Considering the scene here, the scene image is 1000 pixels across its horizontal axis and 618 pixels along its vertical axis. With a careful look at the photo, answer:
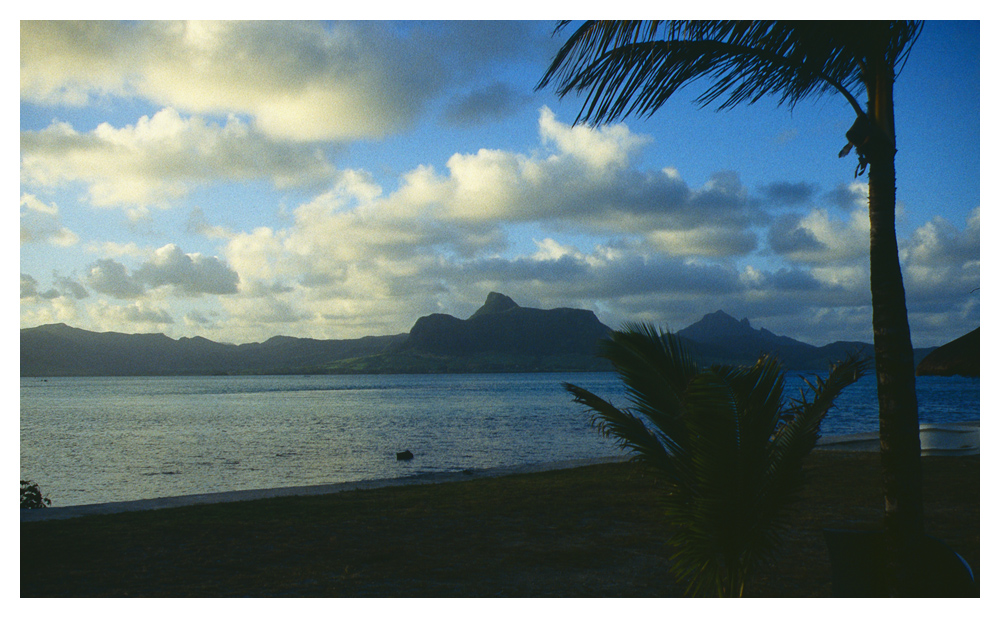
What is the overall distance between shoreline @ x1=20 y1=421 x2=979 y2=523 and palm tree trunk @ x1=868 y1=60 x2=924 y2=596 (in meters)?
9.28

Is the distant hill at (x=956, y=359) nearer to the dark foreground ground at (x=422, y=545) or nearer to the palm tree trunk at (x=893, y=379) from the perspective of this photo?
the dark foreground ground at (x=422, y=545)

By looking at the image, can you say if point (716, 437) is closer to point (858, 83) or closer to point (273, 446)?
point (858, 83)

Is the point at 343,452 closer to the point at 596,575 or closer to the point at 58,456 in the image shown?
the point at 58,456

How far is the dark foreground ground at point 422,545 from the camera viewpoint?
17.2 ft

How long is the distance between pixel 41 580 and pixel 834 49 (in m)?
7.20

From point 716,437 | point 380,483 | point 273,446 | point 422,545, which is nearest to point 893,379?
point 716,437

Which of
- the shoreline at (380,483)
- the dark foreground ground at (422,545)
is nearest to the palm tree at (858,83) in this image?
the dark foreground ground at (422,545)

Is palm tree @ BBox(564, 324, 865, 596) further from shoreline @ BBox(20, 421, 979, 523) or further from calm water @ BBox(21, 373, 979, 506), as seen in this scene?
shoreline @ BBox(20, 421, 979, 523)

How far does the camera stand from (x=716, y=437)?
3424 millimetres

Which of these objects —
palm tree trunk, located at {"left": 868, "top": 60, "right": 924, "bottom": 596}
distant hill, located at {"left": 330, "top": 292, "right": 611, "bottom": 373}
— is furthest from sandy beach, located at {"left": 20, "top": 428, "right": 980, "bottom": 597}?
distant hill, located at {"left": 330, "top": 292, "right": 611, "bottom": 373}

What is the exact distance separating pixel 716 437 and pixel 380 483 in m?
11.2

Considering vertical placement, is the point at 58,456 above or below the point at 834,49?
below
